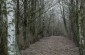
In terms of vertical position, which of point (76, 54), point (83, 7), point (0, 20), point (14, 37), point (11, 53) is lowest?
point (76, 54)

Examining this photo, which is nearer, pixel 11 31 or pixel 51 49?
pixel 11 31

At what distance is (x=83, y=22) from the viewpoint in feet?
41.7

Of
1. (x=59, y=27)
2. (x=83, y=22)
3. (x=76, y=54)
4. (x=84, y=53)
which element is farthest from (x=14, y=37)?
(x=59, y=27)

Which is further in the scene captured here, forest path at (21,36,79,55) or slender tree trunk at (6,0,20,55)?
forest path at (21,36,79,55)

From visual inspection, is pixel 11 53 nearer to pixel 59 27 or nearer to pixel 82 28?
pixel 82 28

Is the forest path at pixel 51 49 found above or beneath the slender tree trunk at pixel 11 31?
beneath

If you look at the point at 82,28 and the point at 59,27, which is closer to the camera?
the point at 82,28

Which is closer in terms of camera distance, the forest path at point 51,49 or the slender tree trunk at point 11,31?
the slender tree trunk at point 11,31

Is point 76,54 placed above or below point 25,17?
below

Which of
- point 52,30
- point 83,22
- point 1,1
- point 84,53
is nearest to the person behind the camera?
point 1,1

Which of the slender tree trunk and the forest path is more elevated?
the slender tree trunk

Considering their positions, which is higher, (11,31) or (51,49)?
(11,31)

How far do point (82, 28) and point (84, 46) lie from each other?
46.1 inches

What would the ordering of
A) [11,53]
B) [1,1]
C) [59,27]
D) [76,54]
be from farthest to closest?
[59,27], [76,54], [1,1], [11,53]
